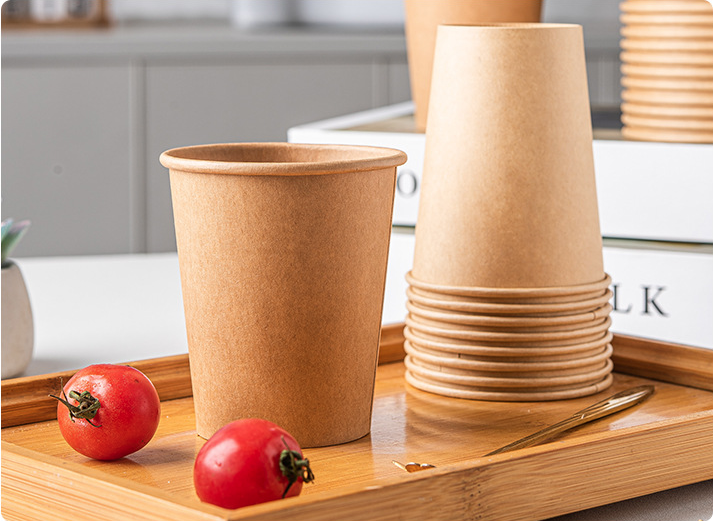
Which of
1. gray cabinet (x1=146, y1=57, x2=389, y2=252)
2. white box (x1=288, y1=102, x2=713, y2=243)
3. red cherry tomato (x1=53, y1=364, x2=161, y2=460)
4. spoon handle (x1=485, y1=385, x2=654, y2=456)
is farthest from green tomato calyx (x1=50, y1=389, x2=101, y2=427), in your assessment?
gray cabinet (x1=146, y1=57, x2=389, y2=252)

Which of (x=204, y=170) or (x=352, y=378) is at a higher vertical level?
(x=204, y=170)

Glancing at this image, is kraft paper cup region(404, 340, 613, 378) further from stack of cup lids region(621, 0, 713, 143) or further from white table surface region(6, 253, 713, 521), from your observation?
stack of cup lids region(621, 0, 713, 143)

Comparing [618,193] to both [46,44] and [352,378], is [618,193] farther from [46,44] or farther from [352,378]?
[46,44]

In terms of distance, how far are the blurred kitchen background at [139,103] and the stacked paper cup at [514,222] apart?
198cm

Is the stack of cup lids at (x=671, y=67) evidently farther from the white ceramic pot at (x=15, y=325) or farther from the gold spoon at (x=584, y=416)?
the white ceramic pot at (x=15, y=325)

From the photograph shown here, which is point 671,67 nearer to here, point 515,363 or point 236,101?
point 515,363

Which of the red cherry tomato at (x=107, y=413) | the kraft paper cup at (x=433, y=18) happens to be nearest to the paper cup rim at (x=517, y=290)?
the red cherry tomato at (x=107, y=413)

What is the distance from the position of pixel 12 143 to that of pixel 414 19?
1.62 metres

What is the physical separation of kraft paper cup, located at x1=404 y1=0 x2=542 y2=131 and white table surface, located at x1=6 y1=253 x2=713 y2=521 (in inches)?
12.1

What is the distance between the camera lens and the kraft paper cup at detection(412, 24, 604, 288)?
0.78 m

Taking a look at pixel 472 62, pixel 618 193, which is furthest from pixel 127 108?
pixel 472 62

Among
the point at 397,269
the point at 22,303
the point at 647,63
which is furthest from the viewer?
the point at 397,269

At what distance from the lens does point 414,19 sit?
1375 mm

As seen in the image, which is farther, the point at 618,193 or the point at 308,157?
the point at 618,193
